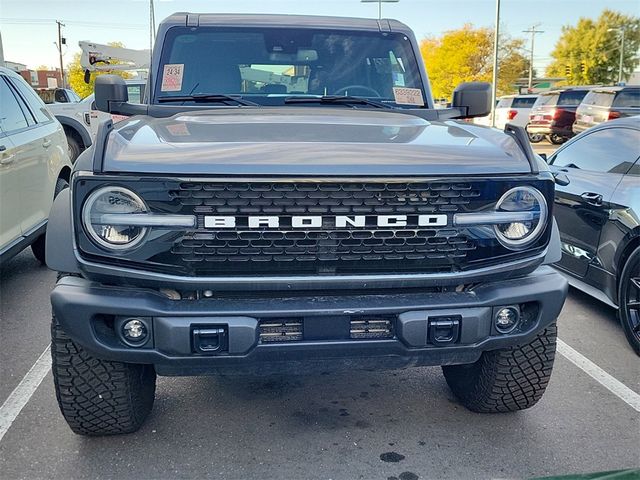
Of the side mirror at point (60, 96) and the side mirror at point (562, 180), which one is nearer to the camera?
the side mirror at point (562, 180)

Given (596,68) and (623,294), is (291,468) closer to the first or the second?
(623,294)

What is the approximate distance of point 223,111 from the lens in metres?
3.40

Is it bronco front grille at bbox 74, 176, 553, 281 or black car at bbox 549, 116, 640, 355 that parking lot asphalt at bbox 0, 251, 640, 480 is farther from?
bronco front grille at bbox 74, 176, 553, 281

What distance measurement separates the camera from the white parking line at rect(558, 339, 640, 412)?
3512 millimetres

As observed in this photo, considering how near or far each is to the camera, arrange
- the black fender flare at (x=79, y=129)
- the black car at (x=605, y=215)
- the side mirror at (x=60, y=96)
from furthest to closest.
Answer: the side mirror at (x=60, y=96) → the black fender flare at (x=79, y=129) → the black car at (x=605, y=215)

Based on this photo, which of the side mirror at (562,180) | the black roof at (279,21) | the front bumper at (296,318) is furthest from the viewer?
the side mirror at (562,180)

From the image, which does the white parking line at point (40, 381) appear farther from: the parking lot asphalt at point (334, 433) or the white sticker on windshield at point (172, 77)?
the white sticker on windshield at point (172, 77)

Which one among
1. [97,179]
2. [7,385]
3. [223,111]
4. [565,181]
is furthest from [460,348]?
[565,181]

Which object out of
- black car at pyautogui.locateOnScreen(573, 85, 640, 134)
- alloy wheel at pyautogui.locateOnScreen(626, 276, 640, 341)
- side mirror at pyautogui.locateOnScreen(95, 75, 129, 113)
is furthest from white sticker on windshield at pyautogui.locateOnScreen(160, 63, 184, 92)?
black car at pyautogui.locateOnScreen(573, 85, 640, 134)

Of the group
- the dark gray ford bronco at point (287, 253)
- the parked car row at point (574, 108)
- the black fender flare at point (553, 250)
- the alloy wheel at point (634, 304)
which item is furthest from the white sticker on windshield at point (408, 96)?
the parked car row at point (574, 108)

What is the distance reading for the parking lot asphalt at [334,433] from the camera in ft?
9.23

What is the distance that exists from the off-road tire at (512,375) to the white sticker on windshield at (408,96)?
164cm

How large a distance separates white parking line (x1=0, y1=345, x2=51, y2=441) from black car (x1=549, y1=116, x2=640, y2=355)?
12.1ft

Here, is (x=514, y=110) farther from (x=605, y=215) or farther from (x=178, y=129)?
(x=178, y=129)
